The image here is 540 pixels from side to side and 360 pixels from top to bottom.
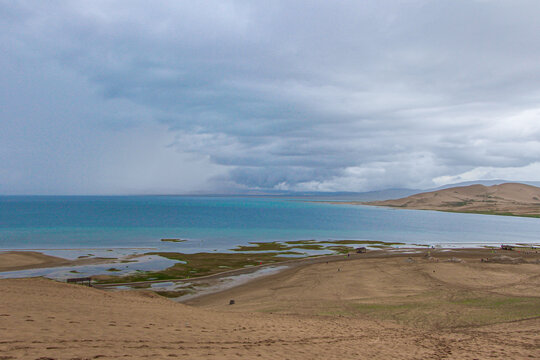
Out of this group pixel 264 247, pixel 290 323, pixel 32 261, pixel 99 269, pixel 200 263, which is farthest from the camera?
pixel 264 247

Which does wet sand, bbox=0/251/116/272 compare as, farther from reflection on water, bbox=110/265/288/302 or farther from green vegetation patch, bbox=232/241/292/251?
green vegetation patch, bbox=232/241/292/251

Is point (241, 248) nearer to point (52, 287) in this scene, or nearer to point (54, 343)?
point (52, 287)

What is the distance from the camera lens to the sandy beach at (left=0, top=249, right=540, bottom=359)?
39.9 feet

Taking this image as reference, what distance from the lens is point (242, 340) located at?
14.6 m

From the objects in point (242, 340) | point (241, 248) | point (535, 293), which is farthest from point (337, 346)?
point (241, 248)

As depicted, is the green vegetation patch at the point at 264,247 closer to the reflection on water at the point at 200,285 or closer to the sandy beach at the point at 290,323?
the reflection on water at the point at 200,285

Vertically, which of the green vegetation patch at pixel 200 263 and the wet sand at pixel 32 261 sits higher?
the wet sand at pixel 32 261

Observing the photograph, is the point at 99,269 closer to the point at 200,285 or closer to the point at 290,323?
the point at 200,285

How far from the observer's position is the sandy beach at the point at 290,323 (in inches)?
479

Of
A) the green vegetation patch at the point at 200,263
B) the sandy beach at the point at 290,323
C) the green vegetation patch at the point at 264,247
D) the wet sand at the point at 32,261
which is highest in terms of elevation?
the sandy beach at the point at 290,323

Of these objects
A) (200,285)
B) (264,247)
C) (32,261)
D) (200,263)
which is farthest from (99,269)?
(264,247)

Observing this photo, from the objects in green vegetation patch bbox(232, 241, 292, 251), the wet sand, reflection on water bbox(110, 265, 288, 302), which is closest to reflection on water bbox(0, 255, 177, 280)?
the wet sand

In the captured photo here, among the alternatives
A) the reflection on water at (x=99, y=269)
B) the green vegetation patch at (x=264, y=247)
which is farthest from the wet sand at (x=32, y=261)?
the green vegetation patch at (x=264, y=247)

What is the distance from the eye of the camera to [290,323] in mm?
19719
